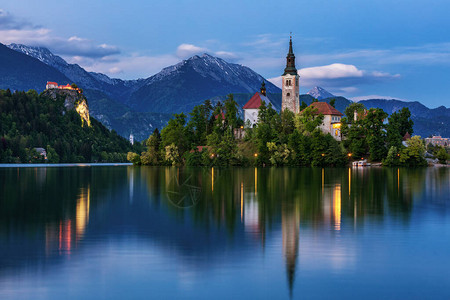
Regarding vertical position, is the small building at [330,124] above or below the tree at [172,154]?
above

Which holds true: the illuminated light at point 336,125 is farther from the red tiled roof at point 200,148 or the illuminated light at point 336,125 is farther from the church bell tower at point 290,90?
the red tiled roof at point 200,148

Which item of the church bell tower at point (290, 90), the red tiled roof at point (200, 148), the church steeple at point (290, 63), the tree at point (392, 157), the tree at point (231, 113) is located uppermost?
the church steeple at point (290, 63)

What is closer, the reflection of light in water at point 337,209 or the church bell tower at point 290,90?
the reflection of light in water at point 337,209

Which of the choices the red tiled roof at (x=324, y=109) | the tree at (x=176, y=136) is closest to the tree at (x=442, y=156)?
the red tiled roof at (x=324, y=109)

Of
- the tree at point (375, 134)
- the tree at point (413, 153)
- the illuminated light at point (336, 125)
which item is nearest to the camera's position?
the tree at point (413, 153)

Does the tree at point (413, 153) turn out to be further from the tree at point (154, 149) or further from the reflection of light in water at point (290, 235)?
the reflection of light in water at point (290, 235)

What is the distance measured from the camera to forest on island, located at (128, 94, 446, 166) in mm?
117312

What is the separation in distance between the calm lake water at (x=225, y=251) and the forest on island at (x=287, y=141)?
85.6 metres

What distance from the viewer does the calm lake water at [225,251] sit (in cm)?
1387

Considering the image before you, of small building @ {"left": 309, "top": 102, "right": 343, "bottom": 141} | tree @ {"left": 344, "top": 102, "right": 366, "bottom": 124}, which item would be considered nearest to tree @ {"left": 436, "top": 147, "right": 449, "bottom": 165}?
tree @ {"left": 344, "top": 102, "right": 366, "bottom": 124}

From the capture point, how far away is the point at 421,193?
1726 inches

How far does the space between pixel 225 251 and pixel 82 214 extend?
13.7 meters

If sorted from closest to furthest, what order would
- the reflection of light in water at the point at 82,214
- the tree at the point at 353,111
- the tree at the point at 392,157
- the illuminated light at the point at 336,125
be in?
the reflection of light in water at the point at 82,214 < the tree at the point at 392,157 < the illuminated light at the point at 336,125 < the tree at the point at 353,111

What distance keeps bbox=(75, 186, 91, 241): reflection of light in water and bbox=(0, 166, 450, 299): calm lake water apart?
0.28ft
